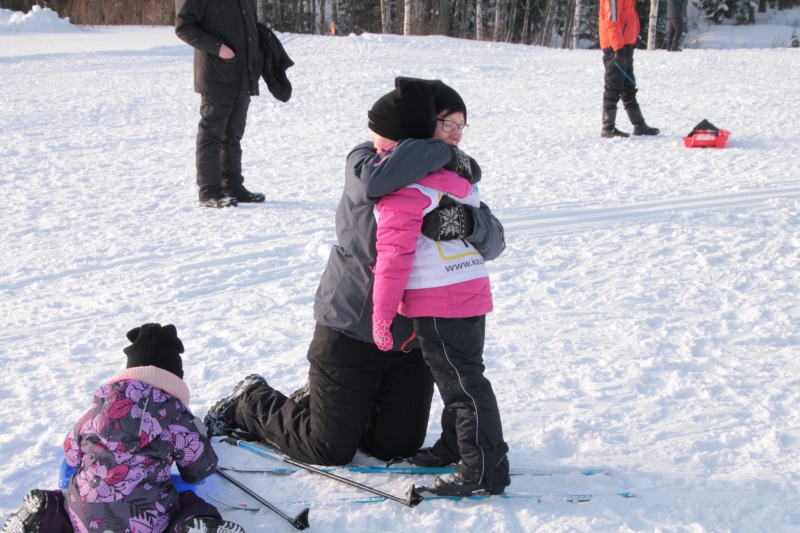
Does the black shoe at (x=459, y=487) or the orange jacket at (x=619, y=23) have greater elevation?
the orange jacket at (x=619, y=23)

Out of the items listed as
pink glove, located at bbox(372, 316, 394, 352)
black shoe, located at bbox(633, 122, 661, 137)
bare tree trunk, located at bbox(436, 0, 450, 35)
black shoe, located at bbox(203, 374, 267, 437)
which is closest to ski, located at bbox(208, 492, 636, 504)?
black shoe, located at bbox(203, 374, 267, 437)

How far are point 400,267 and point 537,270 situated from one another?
88.7 inches

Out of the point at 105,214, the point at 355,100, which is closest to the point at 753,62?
the point at 355,100

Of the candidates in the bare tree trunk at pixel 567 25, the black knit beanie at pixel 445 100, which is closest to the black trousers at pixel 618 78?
the black knit beanie at pixel 445 100

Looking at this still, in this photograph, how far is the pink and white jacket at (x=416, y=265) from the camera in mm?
2074

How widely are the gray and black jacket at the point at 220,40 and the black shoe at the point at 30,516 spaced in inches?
144

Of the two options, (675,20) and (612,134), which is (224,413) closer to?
(612,134)

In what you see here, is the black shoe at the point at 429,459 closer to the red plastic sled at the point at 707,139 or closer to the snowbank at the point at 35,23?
the red plastic sled at the point at 707,139

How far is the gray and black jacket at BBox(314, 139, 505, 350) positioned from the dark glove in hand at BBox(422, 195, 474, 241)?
34 mm

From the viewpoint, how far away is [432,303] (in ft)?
7.00

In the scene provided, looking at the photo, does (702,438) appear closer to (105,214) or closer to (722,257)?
(722,257)

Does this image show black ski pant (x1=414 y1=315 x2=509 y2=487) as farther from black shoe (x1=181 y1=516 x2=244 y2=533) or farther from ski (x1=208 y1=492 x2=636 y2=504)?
black shoe (x1=181 y1=516 x2=244 y2=533)

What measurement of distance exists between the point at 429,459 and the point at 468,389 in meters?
0.41

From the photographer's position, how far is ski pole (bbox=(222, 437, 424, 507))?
220 cm
